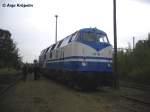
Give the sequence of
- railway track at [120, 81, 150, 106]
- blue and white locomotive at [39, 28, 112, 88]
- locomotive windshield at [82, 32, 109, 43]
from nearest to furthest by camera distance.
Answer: railway track at [120, 81, 150, 106], blue and white locomotive at [39, 28, 112, 88], locomotive windshield at [82, 32, 109, 43]

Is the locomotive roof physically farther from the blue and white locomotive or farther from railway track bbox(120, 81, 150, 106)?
railway track bbox(120, 81, 150, 106)

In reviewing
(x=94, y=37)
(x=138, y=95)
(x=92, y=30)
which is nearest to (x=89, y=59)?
(x=94, y=37)

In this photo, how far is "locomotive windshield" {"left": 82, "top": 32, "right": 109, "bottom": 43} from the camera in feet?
57.1

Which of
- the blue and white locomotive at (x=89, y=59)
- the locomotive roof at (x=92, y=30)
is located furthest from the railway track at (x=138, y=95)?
the locomotive roof at (x=92, y=30)

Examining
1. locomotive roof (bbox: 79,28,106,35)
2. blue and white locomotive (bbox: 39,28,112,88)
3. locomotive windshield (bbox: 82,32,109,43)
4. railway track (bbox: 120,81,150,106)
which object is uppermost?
locomotive roof (bbox: 79,28,106,35)

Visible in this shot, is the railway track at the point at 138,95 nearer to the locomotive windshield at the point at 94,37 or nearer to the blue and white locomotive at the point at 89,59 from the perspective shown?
the blue and white locomotive at the point at 89,59

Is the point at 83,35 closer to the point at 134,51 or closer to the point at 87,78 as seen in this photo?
the point at 87,78

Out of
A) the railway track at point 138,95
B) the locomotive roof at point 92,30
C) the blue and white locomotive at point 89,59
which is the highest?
the locomotive roof at point 92,30

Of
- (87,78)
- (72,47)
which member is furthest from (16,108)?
(72,47)

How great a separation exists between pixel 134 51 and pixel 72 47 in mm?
11195

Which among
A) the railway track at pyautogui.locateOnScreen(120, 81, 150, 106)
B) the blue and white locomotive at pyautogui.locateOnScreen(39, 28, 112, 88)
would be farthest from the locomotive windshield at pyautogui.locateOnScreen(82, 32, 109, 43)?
the railway track at pyautogui.locateOnScreen(120, 81, 150, 106)

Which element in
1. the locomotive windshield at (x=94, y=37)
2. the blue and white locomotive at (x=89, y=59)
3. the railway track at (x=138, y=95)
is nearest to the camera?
the railway track at (x=138, y=95)

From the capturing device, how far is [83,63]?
654 inches

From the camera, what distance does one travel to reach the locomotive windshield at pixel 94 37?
57.1 ft
